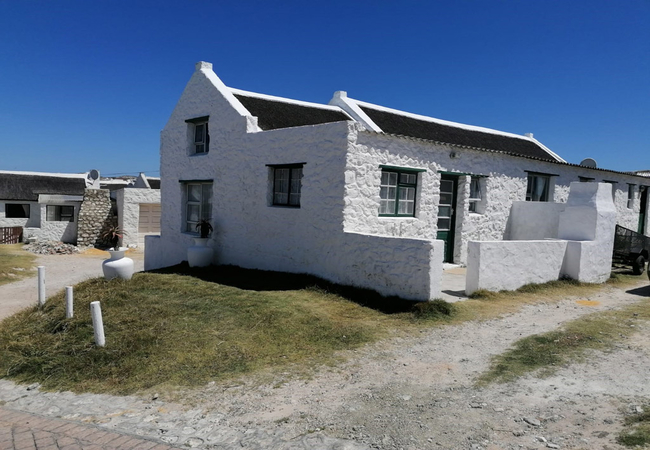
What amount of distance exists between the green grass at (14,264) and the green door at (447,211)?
15566 mm

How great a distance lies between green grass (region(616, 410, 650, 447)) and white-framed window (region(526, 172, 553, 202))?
1206 cm

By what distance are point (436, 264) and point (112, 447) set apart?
6185mm

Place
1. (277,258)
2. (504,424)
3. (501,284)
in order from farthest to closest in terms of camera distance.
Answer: (277,258)
(501,284)
(504,424)

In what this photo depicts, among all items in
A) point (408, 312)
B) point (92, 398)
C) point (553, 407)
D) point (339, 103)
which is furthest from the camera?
point (339, 103)

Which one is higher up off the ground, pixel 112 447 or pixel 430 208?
pixel 430 208

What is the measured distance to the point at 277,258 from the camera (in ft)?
41.4

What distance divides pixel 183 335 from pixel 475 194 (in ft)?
31.7

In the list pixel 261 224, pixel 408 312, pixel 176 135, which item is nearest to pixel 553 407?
pixel 408 312

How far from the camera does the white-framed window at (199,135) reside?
1561cm

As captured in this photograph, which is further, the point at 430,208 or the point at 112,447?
the point at 430,208

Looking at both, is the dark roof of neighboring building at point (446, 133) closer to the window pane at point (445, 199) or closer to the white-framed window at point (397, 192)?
the window pane at point (445, 199)

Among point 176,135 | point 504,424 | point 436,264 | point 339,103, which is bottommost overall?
point 504,424

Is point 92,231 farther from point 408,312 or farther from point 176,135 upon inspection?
point 408,312

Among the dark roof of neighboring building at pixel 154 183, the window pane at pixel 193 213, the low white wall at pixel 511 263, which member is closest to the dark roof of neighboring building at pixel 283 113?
the window pane at pixel 193 213
